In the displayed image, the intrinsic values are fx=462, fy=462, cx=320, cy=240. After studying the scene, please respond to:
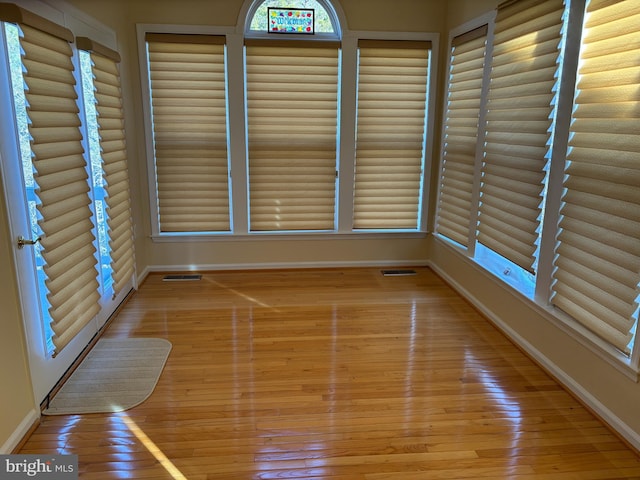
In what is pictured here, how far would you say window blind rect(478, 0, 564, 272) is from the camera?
9.36ft

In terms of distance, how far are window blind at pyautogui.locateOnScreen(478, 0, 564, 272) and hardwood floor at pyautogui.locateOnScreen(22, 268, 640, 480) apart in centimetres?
81

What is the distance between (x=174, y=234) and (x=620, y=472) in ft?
13.0

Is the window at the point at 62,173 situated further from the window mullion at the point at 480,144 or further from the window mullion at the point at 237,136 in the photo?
the window mullion at the point at 480,144

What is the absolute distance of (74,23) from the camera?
290 cm

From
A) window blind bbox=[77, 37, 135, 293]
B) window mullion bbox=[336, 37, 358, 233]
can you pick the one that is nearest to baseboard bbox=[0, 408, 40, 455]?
window blind bbox=[77, 37, 135, 293]

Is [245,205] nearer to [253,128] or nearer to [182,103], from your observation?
[253,128]

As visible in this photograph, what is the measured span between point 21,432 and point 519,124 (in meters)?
3.38

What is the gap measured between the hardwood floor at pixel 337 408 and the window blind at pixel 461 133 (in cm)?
93

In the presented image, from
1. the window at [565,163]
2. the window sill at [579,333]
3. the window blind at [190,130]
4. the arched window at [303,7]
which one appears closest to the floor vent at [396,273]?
the window at [565,163]


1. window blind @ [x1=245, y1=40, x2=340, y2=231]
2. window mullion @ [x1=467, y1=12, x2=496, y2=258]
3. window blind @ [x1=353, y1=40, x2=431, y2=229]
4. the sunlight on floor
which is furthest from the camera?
window blind @ [x1=353, y1=40, x2=431, y2=229]

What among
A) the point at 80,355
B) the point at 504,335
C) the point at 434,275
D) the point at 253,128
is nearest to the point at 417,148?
the point at 434,275

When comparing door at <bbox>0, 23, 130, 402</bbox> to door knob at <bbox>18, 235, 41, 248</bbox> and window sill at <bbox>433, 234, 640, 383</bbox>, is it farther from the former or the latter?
window sill at <bbox>433, 234, 640, 383</bbox>

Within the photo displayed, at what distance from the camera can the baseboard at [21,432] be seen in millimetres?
2057

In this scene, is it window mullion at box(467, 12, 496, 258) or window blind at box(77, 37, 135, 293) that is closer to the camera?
window blind at box(77, 37, 135, 293)
